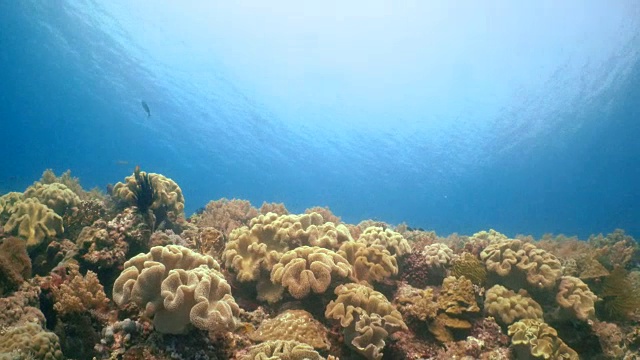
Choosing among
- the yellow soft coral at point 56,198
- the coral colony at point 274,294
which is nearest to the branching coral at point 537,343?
the coral colony at point 274,294

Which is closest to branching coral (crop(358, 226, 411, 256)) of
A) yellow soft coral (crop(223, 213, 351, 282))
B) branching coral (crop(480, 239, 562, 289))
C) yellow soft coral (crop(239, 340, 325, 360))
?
yellow soft coral (crop(223, 213, 351, 282))

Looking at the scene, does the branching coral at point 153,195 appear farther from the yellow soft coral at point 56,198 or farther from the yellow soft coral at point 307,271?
the yellow soft coral at point 307,271

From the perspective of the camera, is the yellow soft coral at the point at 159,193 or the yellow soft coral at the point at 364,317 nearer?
the yellow soft coral at the point at 364,317

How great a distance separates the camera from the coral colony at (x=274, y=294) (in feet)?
14.0

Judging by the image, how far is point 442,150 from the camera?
88.5 metres

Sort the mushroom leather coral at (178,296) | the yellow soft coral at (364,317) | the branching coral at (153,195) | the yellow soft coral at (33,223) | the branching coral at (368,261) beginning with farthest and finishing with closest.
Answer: the branching coral at (153,195), the yellow soft coral at (33,223), the branching coral at (368,261), the yellow soft coral at (364,317), the mushroom leather coral at (178,296)

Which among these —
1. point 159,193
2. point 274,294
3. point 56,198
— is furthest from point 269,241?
point 56,198

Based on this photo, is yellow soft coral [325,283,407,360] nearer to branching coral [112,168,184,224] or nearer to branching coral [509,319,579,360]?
branching coral [509,319,579,360]

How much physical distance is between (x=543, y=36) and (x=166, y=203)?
6607cm

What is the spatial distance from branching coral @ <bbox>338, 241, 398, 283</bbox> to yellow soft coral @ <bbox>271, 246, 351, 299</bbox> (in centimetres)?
53

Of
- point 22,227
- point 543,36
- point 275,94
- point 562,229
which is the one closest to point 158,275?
point 22,227

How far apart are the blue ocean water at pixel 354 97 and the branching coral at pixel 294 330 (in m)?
23.1

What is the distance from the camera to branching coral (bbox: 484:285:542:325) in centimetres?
608

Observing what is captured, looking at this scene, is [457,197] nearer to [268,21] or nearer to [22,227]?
[268,21]
